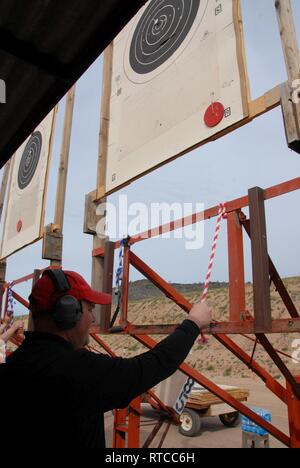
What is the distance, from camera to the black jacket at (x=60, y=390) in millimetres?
1334

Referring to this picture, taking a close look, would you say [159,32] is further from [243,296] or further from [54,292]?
[54,292]

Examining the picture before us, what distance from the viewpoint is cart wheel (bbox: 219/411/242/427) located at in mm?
9742

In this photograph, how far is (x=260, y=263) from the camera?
8.66ft

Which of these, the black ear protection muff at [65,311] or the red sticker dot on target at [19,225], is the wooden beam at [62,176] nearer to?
the red sticker dot on target at [19,225]

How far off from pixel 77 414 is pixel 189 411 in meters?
8.27

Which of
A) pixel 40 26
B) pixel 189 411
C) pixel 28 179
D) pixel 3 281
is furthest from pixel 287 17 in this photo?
pixel 189 411

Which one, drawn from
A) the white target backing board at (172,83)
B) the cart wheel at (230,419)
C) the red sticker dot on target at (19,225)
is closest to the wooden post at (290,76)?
the white target backing board at (172,83)

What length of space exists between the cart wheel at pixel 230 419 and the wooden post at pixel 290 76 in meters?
8.81

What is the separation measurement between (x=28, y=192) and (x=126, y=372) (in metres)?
6.06

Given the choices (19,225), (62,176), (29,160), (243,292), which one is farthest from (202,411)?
(243,292)

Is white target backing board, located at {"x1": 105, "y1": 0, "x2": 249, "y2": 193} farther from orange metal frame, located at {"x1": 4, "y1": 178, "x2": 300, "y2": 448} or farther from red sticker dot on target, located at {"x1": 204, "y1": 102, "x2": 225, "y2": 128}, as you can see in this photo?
orange metal frame, located at {"x1": 4, "y1": 178, "x2": 300, "y2": 448}

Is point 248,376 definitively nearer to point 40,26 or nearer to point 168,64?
point 168,64

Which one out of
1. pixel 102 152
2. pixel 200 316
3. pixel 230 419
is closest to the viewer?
pixel 200 316

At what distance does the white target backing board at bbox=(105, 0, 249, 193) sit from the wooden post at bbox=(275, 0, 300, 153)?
1.38 feet
